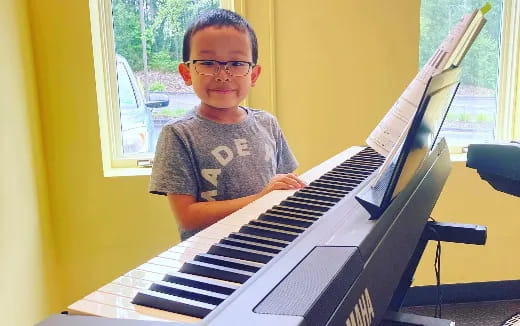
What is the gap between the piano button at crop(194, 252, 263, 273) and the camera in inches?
24.1

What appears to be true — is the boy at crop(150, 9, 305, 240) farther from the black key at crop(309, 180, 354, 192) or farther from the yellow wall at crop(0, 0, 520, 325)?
the yellow wall at crop(0, 0, 520, 325)

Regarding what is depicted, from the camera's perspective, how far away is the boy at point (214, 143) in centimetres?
116

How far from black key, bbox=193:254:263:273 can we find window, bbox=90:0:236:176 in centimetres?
141

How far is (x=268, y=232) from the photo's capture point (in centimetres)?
76

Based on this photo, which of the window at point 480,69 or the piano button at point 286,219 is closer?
the piano button at point 286,219

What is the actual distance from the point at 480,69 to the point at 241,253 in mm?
2101

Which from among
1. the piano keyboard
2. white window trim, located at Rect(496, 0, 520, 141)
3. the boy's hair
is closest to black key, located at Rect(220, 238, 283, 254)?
the piano keyboard

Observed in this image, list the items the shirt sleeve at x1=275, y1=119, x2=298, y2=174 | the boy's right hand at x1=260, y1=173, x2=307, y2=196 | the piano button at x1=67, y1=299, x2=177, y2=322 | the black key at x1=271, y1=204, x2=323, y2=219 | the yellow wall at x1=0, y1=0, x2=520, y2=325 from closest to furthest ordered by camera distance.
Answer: the piano button at x1=67, y1=299, x2=177, y2=322 → the black key at x1=271, y1=204, x2=323, y2=219 → the boy's right hand at x1=260, y1=173, x2=307, y2=196 → the shirt sleeve at x1=275, y1=119, x2=298, y2=174 → the yellow wall at x1=0, y1=0, x2=520, y2=325

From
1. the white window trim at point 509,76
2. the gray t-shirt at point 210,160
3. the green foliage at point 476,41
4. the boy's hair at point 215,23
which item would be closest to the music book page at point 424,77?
the gray t-shirt at point 210,160

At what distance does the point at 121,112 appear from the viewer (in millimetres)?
2072

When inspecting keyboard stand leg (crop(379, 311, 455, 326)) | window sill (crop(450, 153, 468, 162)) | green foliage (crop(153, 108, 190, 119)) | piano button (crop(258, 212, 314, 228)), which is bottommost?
keyboard stand leg (crop(379, 311, 455, 326))

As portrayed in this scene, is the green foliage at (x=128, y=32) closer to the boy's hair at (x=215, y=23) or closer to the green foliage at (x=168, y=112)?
the green foliage at (x=168, y=112)

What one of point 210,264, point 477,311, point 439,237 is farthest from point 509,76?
point 210,264

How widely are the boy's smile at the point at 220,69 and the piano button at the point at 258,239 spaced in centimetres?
58
